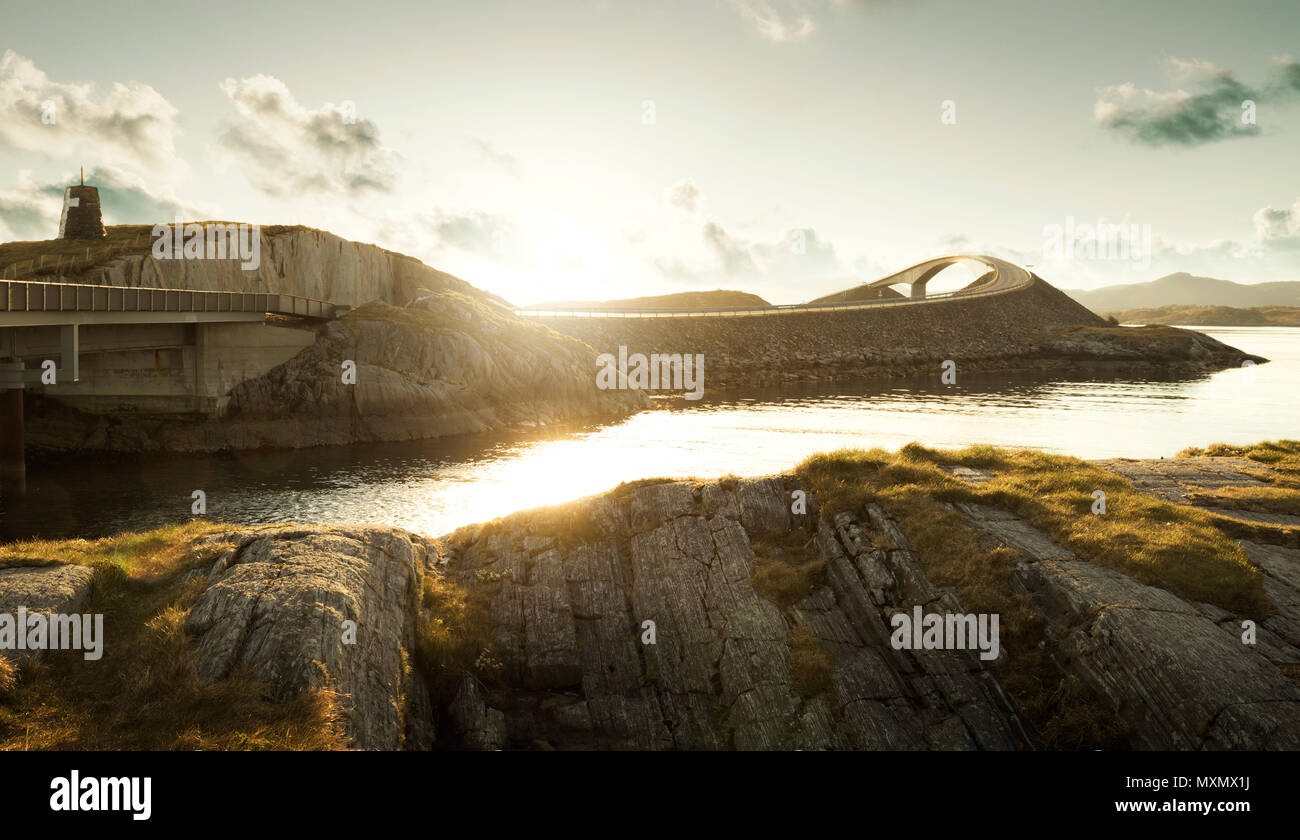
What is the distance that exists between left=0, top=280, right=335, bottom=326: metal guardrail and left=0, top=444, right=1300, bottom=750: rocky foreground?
3232 cm

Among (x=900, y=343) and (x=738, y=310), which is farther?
(x=738, y=310)

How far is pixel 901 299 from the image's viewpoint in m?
159

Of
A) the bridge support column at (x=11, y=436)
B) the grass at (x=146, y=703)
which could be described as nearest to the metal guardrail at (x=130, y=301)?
the bridge support column at (x=11, y=436)

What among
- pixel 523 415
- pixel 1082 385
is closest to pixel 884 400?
pixel 1082 385

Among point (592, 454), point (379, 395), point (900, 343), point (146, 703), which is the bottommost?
point (146, 703)

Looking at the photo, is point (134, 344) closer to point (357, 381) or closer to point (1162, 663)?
point (357, 381)

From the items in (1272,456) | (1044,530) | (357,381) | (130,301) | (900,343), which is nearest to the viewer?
(1044,530)

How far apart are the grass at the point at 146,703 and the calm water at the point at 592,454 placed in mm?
19479

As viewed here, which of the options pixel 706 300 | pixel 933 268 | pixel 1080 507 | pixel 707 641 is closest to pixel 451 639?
pixel 707 641

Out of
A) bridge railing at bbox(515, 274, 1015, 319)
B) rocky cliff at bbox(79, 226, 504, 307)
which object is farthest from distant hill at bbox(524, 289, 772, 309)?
rocky cliff at bbox(79, 226, 504, 307)

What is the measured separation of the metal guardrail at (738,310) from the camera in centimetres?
11700

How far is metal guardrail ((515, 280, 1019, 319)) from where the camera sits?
384ft

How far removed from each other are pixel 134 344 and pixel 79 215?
2945 cm
